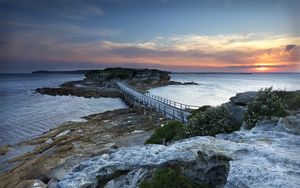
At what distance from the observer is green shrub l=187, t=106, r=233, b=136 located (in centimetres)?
1509

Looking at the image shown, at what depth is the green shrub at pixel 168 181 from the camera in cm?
784

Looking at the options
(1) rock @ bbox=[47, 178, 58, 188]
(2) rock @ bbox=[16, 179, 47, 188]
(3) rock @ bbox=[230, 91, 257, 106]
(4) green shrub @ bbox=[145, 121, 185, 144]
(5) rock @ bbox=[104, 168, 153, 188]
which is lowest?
(2) rock @ bbox=[16, 179, 47, 188]

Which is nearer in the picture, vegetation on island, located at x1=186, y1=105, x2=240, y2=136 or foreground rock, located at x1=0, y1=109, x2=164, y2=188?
vegetation on island, located at x1=186, y1=105, x2=240, y2=136

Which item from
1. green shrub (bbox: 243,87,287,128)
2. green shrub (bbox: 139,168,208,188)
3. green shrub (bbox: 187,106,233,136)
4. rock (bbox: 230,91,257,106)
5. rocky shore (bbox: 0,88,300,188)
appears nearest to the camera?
rocky shore (bbox: 0,88,300,188)

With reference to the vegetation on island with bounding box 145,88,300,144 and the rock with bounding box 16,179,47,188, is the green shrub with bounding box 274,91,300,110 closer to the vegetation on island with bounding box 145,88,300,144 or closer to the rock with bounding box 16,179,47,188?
the vegetation on island with bounding box 145,88,300,144

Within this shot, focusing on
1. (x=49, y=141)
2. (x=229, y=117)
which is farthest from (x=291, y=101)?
(x=49, y=141)

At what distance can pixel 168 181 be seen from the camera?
25.8ft

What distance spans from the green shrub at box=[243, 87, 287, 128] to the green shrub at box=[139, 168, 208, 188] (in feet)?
21.6

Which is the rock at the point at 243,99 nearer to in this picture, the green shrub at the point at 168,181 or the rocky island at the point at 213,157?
the rocky island at the point at 213,157

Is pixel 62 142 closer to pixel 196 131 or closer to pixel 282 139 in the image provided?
pixel 196 131

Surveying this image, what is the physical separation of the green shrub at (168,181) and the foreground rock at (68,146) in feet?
26.2

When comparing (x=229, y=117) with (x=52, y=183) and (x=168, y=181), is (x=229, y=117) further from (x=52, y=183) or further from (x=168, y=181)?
(x=52, y=183)

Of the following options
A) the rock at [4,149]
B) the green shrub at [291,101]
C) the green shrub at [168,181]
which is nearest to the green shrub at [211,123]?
the green shrub at [291,101]

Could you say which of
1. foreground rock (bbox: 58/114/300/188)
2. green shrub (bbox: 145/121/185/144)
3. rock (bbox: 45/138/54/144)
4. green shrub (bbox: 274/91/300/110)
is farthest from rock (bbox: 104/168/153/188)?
rock (bbox: 45/138/54/144)
